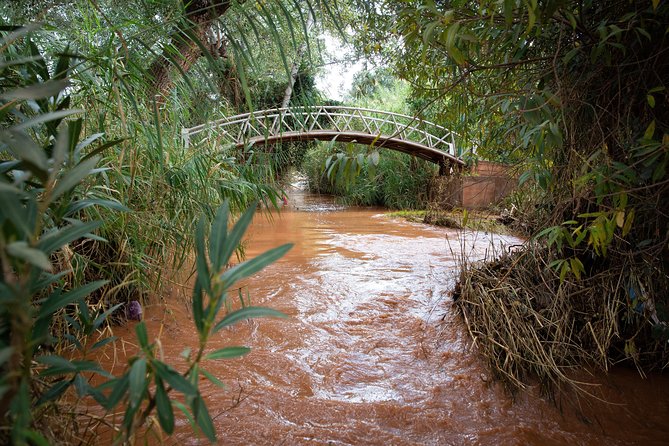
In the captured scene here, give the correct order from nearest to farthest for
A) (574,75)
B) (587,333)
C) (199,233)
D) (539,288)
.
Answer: (199,233)
(574,75)
(587,333)
(539,288)

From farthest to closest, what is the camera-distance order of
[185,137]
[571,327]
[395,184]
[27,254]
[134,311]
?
[395,184] < [185,137] < [134,311] < [571,327] < [27,254]

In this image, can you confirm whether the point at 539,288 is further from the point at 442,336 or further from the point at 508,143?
the point at 508,143

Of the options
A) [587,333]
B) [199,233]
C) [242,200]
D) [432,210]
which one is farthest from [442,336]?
[432,210]

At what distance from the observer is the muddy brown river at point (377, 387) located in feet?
5.22

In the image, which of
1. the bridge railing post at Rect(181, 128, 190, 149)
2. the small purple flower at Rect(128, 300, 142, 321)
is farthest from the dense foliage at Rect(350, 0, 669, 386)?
the small purple flower at Rect(128, 300, 142, 321)

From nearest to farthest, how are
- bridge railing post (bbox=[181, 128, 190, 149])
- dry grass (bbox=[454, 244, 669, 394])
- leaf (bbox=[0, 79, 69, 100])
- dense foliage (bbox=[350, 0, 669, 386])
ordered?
leaf (bbox=[0, 79, 69, 100]) → dense foliage (bbox=[350, 0, 669, 386]) → dry grass (bbox=[454, 244, 669, 394]) → bridge railing post (bbox=[181, 128, 190, 149])

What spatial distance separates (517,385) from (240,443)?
4.27 feet

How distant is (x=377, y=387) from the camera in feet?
6.31

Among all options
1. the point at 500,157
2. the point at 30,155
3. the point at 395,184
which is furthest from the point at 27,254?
the point at 395,184

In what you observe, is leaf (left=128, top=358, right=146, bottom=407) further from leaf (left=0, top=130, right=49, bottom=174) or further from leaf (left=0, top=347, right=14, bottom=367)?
leaf (left=0, top=130, right=49, bottom=174)

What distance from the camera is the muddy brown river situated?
62.6 inches

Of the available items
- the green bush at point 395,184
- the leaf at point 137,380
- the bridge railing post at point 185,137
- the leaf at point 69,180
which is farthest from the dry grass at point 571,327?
the green bush at point 395,184

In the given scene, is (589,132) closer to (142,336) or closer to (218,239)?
(218,239)

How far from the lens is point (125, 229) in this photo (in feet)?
6.83
